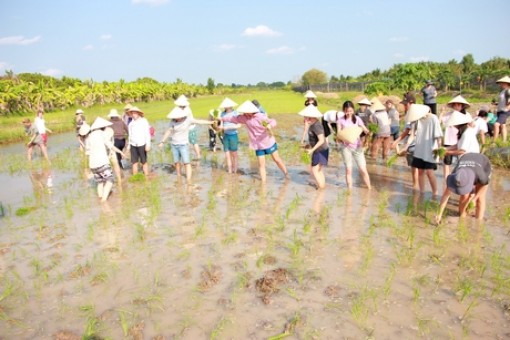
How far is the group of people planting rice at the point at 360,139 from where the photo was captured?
16.7ft

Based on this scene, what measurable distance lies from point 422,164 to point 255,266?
341cm

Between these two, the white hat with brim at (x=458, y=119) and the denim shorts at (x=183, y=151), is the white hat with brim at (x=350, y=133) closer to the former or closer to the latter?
the white hat with brim at (x=458, y=119)

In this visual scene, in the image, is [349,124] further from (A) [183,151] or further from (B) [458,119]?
(A) [183,151]

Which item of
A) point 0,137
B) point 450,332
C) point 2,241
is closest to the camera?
point 450,332

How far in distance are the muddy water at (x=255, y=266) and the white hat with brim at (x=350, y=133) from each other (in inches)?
39.8

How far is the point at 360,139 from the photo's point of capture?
6.86 meters

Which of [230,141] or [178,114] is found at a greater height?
[178,114]

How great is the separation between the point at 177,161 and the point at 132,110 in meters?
1.46

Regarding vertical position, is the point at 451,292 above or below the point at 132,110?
below

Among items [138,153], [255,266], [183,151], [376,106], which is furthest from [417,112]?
[138,153]

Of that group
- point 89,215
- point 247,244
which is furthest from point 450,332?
point 89,215

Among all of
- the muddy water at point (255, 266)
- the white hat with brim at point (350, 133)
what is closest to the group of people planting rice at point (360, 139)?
the white hat with brim at point (350, 133)

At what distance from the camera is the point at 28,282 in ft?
14.1

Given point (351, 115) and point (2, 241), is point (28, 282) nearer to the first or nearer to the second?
point (2, 241)
